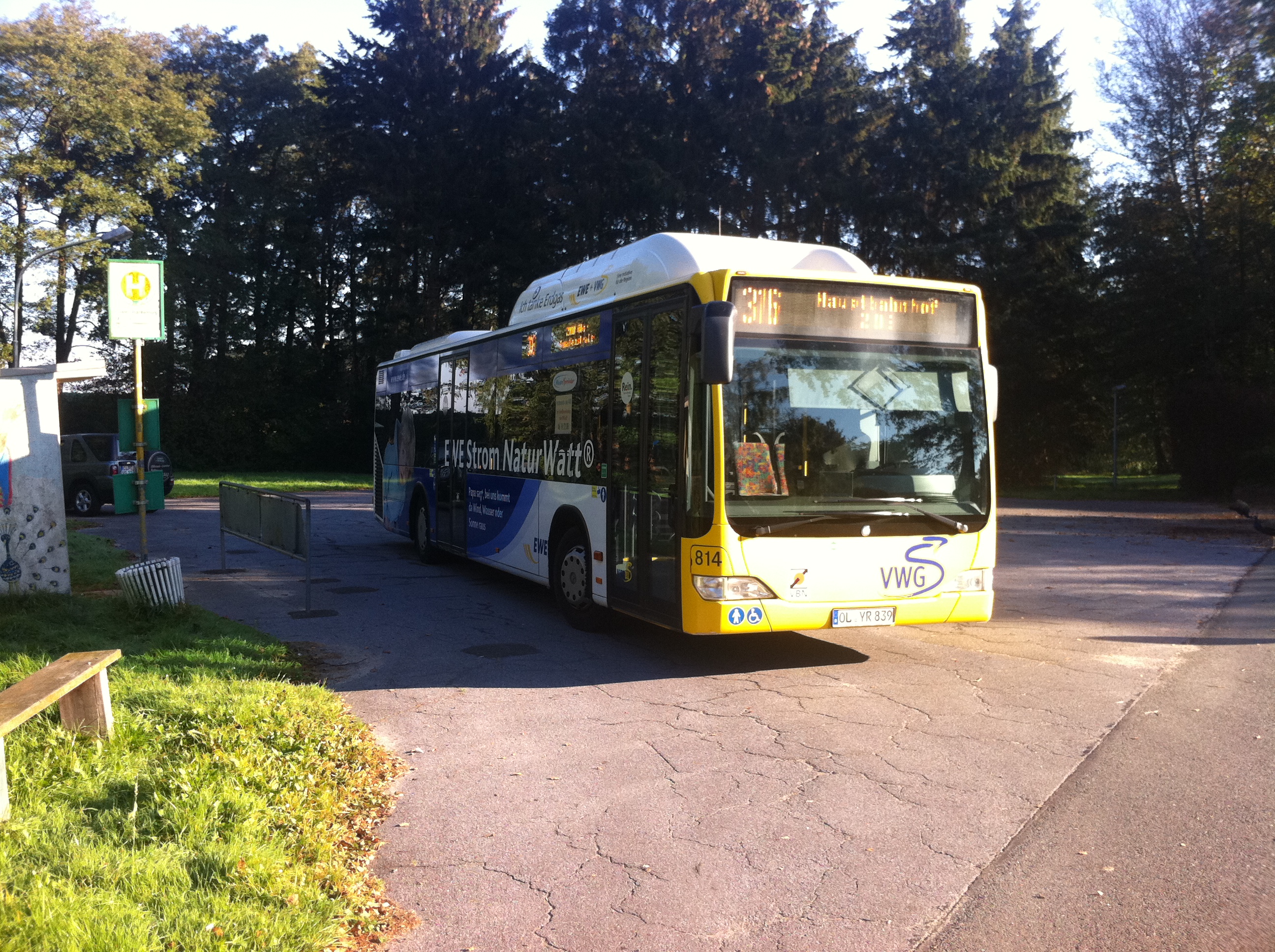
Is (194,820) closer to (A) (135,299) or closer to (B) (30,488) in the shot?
(B) (30,488)

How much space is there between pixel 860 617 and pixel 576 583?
2965 millimetres

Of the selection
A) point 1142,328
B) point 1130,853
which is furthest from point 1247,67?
point 1130,853

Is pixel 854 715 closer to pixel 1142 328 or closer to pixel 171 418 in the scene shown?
pixel 1142 328

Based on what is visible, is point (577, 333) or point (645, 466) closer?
point (645, 466)

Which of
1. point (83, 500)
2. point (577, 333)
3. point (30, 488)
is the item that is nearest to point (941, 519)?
point (577, 333)

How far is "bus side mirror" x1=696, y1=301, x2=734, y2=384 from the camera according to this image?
24.4 ft

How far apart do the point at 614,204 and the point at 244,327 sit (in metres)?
20.6

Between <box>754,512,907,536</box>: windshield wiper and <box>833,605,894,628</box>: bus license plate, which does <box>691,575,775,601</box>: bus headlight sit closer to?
<box>754,512,907,536</box>: windshield wiper

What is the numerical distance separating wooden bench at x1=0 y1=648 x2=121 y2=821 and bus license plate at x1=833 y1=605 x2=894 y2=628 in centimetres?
476

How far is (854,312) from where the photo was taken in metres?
8.36

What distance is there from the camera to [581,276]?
1105 centimetres

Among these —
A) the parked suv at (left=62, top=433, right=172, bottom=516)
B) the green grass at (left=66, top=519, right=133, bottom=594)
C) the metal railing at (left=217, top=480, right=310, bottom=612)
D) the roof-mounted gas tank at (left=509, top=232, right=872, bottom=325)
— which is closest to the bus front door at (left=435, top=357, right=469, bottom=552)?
the metal railing at (left=217, top=480, right=310, bottom=612)

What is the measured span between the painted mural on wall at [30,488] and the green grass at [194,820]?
319 cm

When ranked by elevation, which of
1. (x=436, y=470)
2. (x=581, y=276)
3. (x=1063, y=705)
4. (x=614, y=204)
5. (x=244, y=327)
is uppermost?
(x=614, y=204)
